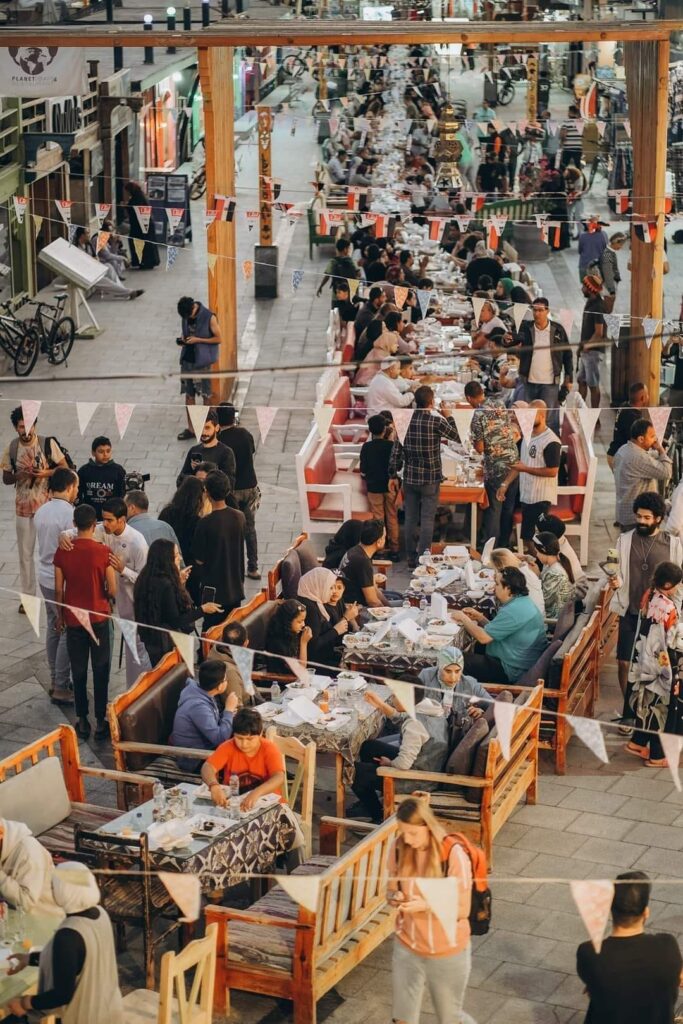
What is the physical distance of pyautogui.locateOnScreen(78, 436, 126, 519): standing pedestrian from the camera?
1238 cm

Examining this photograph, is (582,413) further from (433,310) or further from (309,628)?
(433,310)

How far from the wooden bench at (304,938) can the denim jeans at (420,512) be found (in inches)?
217

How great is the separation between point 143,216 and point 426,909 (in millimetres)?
18788

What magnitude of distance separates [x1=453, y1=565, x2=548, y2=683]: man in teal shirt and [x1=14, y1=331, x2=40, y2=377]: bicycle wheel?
9.81 meters

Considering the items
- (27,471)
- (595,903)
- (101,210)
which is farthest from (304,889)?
(101,210)

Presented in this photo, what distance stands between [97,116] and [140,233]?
2.19 m

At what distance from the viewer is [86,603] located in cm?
1084

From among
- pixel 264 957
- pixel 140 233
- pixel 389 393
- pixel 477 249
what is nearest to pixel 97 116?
pixel 140 233

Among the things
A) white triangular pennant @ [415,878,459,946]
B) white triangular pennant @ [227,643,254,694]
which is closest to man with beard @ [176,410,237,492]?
white triangular pennant @ [227,643,254,694]

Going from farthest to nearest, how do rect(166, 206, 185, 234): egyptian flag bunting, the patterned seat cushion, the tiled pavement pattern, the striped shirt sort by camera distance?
rect(166, 206, 185, 234): egyptian flag bunting → the striped shirt → the tiled pavement pattern → the patterned seat cushion

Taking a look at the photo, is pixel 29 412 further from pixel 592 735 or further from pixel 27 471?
pixel 592 735

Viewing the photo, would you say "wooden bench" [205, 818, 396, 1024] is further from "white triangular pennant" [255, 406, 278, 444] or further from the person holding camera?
the person holding camera

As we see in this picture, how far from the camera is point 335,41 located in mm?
16938

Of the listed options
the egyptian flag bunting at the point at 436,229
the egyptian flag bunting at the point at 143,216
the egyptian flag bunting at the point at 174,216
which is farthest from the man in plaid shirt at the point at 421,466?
the egyptian flag bunting at the point at 174,216
